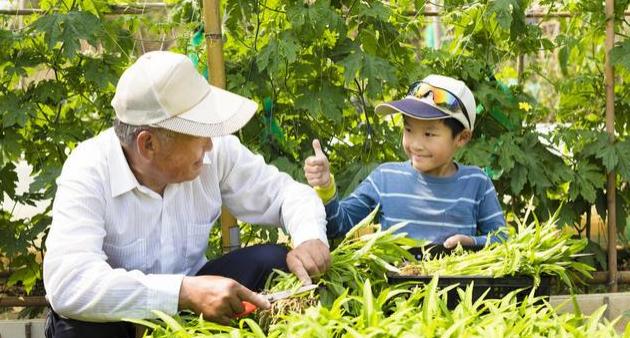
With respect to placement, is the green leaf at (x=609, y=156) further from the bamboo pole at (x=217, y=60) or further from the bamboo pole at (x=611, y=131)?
the bamboo pole at (x=217, y=60)

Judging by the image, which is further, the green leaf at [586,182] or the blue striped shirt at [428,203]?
the green leaf at [586,182]

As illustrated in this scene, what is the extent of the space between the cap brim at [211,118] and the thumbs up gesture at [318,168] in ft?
1.38

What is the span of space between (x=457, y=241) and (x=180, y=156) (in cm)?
103

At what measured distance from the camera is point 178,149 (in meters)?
2.93

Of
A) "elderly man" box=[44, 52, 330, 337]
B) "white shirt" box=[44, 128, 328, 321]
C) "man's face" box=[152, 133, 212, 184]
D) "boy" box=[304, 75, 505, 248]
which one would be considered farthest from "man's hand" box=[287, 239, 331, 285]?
"boy" box=[304, 75, 505, 248]

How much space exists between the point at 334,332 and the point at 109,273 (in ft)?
2.40

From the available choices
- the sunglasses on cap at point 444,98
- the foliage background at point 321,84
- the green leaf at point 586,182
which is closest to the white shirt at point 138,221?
the sunglasses on cap at point 444,98

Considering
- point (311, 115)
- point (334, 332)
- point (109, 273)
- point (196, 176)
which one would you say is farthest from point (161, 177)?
point (311, 115)

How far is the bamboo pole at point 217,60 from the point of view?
156 inches

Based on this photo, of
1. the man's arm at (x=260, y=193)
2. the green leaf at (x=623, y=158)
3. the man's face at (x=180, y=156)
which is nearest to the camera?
the man's face at (x=180, y=156)

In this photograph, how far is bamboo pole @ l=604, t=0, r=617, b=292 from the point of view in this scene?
5.13m

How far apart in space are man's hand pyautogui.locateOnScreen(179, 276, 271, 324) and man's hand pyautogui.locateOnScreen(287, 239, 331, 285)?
8.4 inches

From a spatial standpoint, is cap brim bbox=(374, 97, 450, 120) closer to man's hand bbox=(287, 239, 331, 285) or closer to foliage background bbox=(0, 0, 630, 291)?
foliage background bbox=(0, 0, 630, 291)

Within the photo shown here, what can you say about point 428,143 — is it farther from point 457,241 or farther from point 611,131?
point 611,131
